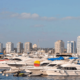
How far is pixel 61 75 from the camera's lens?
140 feet

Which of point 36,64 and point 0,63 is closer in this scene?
point 36,64

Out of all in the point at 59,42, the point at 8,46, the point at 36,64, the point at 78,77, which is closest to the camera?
the point at 78,77

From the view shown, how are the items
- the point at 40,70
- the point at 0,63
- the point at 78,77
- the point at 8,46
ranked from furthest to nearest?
the point at 8,46, the point at 0,63, the point at 40,70, the point at 78,77

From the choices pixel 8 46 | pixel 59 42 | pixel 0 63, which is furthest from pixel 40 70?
pixel 8 46

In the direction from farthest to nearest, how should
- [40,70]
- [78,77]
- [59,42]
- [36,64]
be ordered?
[59,42]
[36,64]
[40,70]
[78,77]

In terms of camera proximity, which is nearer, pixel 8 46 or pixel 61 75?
pixel 61 75

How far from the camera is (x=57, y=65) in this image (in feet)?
153

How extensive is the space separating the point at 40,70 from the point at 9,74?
22.9 ft

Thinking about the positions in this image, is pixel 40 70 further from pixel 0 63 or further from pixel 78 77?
pixel 0 63

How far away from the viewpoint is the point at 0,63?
58.8 meters

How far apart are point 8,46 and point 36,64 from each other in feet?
490

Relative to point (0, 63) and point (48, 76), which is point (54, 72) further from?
point (0, 63)

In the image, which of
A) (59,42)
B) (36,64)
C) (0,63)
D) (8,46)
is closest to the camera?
(36,64)

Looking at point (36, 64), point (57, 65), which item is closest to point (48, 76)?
point (57, 65)
